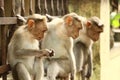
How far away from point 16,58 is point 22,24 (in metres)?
0.17

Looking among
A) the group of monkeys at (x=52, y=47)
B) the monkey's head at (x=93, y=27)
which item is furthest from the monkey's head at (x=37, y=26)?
the monkey's head at (x=93, y=27)

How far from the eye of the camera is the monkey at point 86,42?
1984 mm

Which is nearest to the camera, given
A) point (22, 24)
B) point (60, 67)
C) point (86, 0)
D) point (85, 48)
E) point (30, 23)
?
point (30, 23)

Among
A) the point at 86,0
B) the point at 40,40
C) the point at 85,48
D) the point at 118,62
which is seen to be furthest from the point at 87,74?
the point at 118,62

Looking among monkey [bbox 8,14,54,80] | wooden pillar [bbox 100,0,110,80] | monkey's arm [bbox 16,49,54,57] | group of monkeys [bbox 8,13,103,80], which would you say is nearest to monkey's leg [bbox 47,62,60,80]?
group of monkeys [bbox 8,13,103,80]

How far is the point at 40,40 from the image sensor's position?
70.2 inches

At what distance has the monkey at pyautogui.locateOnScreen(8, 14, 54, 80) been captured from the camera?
1.65 meters

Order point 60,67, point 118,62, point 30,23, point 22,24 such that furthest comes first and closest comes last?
1. point 118,62
2. point 60,67
3. point 22,24
4. point 30,23

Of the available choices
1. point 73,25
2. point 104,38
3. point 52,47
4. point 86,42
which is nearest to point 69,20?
point 73,25

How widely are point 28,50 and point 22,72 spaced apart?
95 mm

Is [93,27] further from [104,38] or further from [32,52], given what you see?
[104,38]

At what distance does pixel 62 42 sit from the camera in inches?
73.4

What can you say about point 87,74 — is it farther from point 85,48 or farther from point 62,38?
point 62,38

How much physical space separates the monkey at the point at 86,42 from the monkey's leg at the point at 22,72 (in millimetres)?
416
